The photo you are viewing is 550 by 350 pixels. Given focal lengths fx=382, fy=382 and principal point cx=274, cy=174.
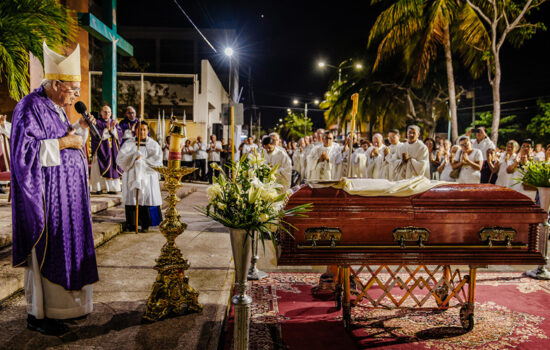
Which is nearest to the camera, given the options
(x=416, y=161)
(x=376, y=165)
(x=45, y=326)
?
(x=45, y=326)

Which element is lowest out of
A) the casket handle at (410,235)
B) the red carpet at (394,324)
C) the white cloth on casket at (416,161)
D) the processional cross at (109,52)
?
the red carpet at (394,324)

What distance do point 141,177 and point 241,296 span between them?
408 centimetres

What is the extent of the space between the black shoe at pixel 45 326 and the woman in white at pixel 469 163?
7.49m

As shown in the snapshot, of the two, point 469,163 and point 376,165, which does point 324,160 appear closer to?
point 376,165

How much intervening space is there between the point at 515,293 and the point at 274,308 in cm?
283

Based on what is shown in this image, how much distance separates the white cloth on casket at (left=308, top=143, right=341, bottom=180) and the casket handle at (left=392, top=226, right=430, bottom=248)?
6122 millimetres

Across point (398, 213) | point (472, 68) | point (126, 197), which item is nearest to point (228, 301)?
point (398, 213)

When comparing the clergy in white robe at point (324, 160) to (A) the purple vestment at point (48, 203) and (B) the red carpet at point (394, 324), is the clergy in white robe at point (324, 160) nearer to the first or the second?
(B) the red carpet at point (394, 324)

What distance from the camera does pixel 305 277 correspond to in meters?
4.77

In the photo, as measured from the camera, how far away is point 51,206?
9.34 feet

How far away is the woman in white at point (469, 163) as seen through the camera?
7.86 metres

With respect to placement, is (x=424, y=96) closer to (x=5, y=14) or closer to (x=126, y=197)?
(x=126, y=197)

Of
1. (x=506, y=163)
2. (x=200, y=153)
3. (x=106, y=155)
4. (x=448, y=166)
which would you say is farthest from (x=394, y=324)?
(x=200, y=153)

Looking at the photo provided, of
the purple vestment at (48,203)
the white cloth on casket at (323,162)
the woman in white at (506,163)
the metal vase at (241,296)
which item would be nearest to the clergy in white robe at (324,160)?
the white cloth on casket at (323,162)
